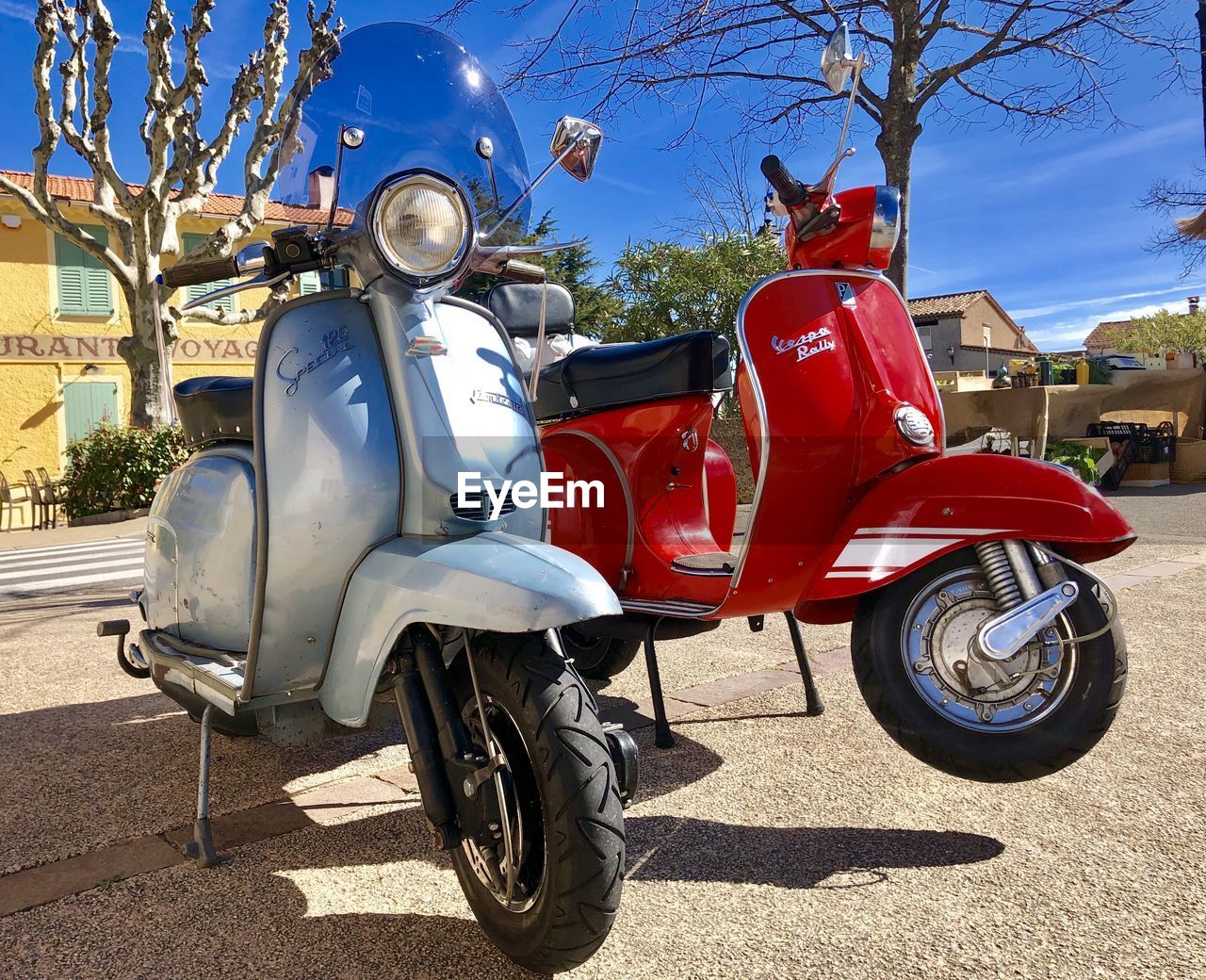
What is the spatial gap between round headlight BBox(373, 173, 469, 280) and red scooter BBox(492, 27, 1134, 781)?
1.07 metres

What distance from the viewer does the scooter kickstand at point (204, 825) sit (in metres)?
2.17

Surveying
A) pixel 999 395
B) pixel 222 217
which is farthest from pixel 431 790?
pixel 222 217

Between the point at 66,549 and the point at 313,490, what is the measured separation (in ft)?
31.0

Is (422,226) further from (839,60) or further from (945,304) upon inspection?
(945,304)

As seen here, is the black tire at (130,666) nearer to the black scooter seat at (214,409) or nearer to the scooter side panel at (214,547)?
the scooter side panel at (214,547)

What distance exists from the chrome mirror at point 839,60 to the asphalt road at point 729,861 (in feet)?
6.53

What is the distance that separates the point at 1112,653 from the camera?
87.2 inches

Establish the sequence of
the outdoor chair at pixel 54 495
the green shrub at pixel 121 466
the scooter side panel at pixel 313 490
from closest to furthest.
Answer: the scooter side panel at pixel 313 490, the green shrub at pixel 121 466, the outdoor chair at pixel 54 495

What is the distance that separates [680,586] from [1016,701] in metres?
1.09

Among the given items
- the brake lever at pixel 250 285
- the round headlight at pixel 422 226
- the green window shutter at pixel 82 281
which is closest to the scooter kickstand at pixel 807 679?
the round headlight at pixel 422 226

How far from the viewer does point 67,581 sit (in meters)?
7.28

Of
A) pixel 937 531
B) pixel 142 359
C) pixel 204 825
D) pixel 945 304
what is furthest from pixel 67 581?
pixel 945 304

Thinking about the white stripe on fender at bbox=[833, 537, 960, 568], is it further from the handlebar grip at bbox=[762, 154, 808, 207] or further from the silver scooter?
the handlebar grip at bbox=[762, 154, 808, 207]

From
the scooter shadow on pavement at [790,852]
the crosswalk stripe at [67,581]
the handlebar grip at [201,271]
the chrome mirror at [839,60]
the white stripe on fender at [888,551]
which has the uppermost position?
the chrome mirror at [839,60]
